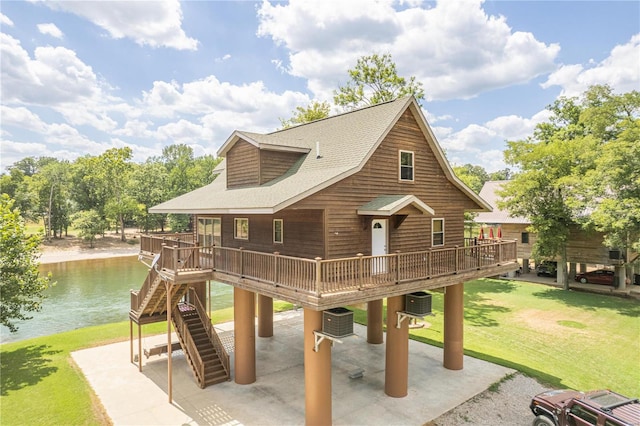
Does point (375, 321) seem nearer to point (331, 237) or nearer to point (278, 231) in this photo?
point (278, 231)

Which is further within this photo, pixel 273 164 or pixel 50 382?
pixel 273 164

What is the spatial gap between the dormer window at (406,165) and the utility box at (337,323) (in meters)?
6.40

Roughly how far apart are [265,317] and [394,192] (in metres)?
10.6

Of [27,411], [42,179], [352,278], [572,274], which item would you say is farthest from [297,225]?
[42,179]

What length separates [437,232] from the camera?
1662cm

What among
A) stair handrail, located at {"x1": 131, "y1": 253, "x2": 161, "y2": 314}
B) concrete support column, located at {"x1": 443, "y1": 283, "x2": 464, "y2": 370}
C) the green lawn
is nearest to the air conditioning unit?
the green lawn

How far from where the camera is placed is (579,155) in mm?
31391

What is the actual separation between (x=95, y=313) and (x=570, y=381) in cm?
3014

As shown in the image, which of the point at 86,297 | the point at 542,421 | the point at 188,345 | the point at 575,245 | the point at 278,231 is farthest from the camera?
the point at 86,297

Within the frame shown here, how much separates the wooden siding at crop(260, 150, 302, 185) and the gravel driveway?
35.3 ft

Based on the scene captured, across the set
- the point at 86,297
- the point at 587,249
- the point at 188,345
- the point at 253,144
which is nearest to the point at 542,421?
the point at 188,345

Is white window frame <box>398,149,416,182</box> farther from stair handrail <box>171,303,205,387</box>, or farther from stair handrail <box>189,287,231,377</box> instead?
stair handrail <box>171,303,205,387</box>

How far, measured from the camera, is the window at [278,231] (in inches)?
563

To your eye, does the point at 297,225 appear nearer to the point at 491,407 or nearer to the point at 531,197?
the point at 491,407
